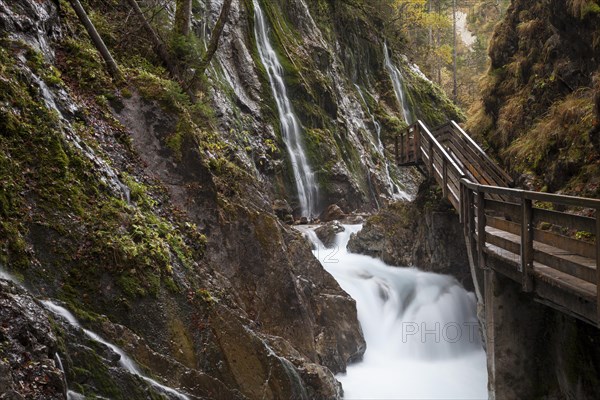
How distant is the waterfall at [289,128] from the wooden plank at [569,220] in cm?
1258

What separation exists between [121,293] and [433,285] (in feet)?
28.6

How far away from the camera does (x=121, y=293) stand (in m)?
5.80

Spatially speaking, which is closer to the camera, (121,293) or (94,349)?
(94,349)

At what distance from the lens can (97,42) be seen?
928cm

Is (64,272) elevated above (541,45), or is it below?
below

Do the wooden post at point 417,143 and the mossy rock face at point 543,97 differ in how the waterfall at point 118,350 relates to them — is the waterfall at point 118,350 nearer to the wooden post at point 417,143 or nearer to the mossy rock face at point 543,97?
the mossy rock face at point 543,97

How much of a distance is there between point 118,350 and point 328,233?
10.5m

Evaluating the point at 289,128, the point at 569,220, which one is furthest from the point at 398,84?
the point at 569,220

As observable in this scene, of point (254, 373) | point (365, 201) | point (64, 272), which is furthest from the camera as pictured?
point (365, 201)

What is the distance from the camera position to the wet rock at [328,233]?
1515 centimetres

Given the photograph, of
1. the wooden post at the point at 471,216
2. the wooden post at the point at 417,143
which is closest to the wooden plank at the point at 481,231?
the wooden post at the point at 471,216

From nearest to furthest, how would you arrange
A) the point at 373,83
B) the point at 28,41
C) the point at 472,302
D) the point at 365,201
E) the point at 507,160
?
the point at 28,41
the point at 507,160
the point at 472,302
the point at 365,201
the point at 373,83

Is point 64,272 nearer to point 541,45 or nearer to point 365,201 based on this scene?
point 541,45

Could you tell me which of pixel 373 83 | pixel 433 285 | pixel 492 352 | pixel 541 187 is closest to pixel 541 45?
pixel 541 187
